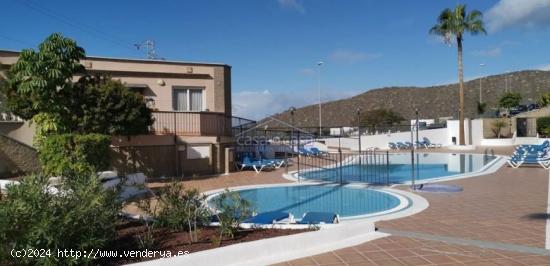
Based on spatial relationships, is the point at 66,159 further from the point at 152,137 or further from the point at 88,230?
the point at 88,230

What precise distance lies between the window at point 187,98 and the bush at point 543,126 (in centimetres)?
2850

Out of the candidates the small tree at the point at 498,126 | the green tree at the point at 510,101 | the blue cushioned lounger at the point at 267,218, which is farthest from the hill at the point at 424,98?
the blue cushioned lounger at the point at 267,218

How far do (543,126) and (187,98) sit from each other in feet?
97.0

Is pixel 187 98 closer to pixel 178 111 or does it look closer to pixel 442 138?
pixel 178 111

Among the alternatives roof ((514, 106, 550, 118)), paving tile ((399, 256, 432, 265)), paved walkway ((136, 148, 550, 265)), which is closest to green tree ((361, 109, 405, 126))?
roof ((514, 106, 550, 118))

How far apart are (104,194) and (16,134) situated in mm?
12423

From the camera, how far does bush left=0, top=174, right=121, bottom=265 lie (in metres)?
4.37

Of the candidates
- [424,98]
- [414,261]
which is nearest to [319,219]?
[414,261]

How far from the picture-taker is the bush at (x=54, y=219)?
4.37m

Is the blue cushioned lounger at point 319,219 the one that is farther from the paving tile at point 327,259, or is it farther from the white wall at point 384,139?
the white wall at point 384,139

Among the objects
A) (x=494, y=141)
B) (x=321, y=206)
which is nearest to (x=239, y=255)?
(x=321, y=206)

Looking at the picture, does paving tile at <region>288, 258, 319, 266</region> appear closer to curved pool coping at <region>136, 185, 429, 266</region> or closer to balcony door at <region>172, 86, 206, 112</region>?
curved pool coping at <region>136, 185, 429, 266</region>

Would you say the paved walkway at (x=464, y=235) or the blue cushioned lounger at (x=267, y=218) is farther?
the blue cushioned lounger at (x=267, y=218)

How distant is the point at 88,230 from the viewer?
495cm
